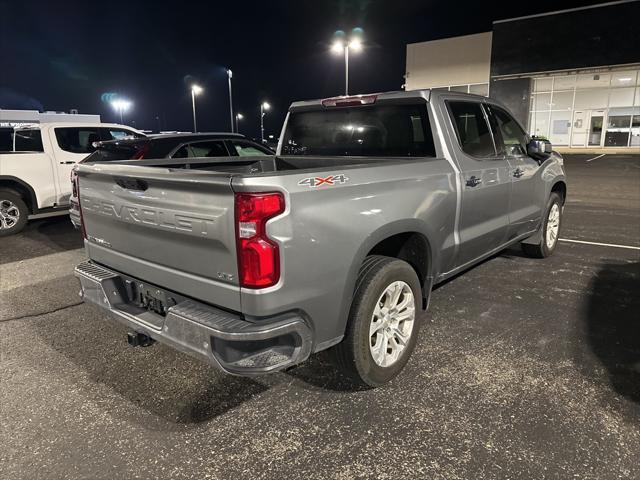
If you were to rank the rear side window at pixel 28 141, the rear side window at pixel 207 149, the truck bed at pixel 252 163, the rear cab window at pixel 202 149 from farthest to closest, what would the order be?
the rear side window at pixel 28 141
the rear side window at pixel 207 149
the rear cab window at pixel 202 149
the truck bed at pixel 252 163

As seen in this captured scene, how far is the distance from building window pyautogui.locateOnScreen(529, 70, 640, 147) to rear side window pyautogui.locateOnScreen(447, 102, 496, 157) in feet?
95.6

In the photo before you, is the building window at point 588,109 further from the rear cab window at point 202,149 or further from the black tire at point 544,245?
the rear cab window at point 202,149

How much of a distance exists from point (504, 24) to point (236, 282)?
32856mm

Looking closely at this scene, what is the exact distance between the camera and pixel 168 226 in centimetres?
271

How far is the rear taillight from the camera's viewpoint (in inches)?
92.0

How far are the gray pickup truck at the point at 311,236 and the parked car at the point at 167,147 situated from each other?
3.08m

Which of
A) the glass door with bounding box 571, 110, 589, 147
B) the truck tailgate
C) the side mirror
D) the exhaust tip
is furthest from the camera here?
the glass door with bounding box 571, 110, 589, 147

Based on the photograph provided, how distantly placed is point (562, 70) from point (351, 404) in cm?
3114

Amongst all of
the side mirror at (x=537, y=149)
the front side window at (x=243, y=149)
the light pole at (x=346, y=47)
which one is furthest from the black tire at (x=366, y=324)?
the light pole at (x=346, y=47)

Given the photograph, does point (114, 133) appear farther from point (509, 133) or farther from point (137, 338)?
point (137, 338)

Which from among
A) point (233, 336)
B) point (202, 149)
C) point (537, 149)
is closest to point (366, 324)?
point (233, 336)

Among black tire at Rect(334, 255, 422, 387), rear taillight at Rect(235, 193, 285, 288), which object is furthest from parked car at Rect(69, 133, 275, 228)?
rear taillight at Rect(235, 193, 285, 288)

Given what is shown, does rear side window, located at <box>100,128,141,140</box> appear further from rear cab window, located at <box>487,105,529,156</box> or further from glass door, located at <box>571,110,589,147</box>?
glass door, located at <box>571,110,589,147</box>

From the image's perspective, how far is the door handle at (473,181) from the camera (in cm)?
401
